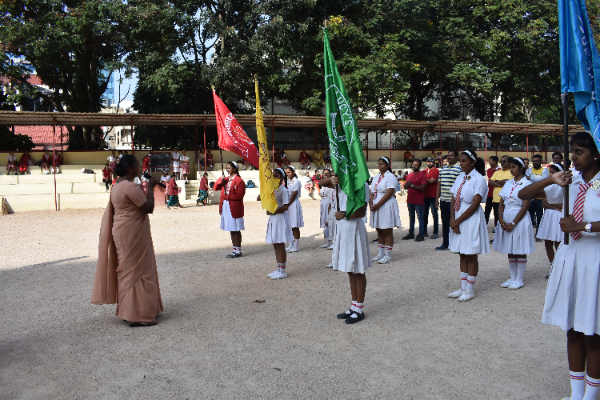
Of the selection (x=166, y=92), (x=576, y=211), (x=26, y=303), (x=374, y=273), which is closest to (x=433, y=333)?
(x=576, y=211)

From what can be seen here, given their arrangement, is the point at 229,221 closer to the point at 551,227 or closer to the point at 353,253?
the point at 353,253

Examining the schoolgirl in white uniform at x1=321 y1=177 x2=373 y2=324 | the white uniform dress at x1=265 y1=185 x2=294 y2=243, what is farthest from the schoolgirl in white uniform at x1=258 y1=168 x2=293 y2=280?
the schoolgirl in white uniform at x1=321 y1=177 x2=373 y2=324

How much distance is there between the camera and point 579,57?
3.09 m

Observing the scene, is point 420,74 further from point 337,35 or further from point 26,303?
point 26,303

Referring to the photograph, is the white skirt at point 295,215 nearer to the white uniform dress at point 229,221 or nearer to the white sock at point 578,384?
the white uniform dress at point 229,221

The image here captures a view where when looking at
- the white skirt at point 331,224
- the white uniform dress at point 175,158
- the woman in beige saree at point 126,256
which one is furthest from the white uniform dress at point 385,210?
the white uniform dress at point 175,158

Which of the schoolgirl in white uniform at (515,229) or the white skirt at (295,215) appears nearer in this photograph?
the schoolgirl in white uniform at (515,229)

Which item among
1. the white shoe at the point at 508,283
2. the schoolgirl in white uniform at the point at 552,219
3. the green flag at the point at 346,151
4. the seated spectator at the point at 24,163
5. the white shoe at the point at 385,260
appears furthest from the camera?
the seated spectator at the point at 24,163

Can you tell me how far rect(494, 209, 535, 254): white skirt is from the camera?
630 cm

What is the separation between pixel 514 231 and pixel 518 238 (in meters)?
0.11

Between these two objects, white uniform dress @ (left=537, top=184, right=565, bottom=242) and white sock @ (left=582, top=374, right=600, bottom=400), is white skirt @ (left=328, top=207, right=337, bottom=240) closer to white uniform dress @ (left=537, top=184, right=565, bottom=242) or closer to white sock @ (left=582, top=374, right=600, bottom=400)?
white uniform dress @ (left=537, top=184, right=565, bottom=242)

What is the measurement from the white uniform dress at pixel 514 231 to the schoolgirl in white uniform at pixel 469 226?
65 cm

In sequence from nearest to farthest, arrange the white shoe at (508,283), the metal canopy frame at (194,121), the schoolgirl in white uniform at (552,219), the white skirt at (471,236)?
the white skirt at (471,236) < the white shoe at (508,283) < the schoolgirl in white uniform at (552,219) < the metal canopy frame at (194,121)

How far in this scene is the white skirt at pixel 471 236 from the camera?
5777 mm
